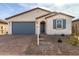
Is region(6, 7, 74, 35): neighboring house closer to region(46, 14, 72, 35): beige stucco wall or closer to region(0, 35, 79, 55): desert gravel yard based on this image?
region(46, 14, 72, 35): beige stucco wall

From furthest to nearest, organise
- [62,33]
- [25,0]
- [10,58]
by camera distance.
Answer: [62,33]
[10,58]
[25,0]

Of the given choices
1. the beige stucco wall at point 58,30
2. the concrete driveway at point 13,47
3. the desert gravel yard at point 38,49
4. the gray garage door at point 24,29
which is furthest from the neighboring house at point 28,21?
the desert gravel yard at point 38,49

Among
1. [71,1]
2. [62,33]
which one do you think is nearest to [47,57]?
[71,1]

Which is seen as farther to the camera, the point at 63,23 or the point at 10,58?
the point at 63,23

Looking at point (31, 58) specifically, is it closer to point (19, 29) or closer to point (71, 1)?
point (71, 1)

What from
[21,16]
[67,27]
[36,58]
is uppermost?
[21,16]

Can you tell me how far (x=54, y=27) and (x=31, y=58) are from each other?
1305 centimetres

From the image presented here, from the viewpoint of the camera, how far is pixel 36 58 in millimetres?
6992

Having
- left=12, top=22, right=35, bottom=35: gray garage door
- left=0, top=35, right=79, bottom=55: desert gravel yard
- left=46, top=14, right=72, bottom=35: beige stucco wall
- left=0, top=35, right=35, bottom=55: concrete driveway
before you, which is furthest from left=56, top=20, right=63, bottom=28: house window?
left=0, top=35, right=79, bottom=55: desert gravel yard

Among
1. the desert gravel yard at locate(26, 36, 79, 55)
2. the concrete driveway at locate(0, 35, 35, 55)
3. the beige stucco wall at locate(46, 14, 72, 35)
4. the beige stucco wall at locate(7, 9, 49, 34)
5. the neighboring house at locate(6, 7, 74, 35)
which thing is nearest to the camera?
the desert gravel yard at locate(26, 36, 79, 55)

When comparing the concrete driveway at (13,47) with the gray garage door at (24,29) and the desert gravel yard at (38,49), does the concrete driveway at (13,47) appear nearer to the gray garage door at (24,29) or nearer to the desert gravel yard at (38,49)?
the desert gravel yard at (38,49)

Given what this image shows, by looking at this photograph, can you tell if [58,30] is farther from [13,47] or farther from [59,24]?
[13,47]

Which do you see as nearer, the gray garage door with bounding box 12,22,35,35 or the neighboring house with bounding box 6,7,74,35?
the neighboring house with bounding box 6,7,74,35

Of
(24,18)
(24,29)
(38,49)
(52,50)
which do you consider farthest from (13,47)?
(24,18)
